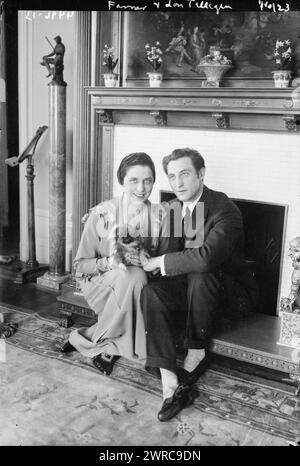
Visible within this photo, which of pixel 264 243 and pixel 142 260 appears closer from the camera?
pixel 142 260

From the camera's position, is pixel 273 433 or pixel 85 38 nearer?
pixel 273 433

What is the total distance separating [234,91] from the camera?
265 cm

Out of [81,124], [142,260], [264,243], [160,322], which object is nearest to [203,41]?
[81,124]

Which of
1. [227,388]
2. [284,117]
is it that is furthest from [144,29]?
[227,388]

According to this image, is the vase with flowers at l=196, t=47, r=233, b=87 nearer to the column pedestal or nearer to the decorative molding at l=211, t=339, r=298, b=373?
the column pedestal

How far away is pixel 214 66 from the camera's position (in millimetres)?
2777

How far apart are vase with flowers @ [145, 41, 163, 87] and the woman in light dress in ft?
1.92

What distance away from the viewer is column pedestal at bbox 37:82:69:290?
3508mm

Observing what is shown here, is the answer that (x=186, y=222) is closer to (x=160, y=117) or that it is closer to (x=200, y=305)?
(x=200, y=305)

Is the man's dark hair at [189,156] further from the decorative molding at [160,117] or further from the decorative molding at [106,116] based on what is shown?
the decorative molding at [106,116]

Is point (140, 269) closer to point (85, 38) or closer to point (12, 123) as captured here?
point (85, 38)

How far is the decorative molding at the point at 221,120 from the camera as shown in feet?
9.03

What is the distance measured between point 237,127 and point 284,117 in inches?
10.6

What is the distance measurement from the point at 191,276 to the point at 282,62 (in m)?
1.15
